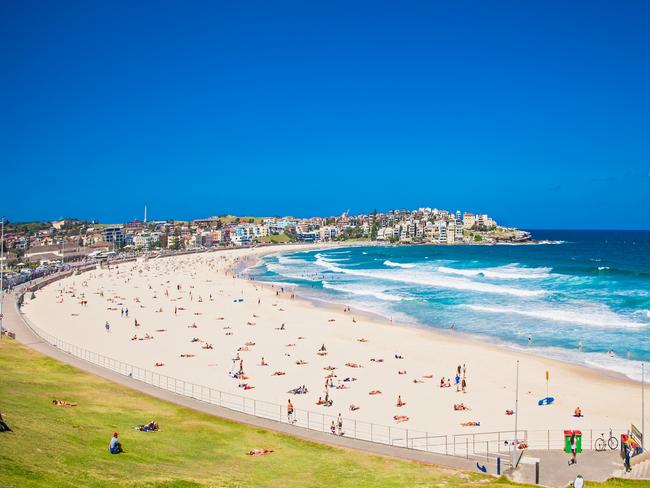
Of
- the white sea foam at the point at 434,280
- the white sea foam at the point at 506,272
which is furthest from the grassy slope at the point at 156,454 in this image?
the white sea foam at the point at 506,272

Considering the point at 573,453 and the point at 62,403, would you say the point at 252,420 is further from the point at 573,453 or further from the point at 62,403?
the point at 573,453

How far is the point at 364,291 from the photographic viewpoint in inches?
2341

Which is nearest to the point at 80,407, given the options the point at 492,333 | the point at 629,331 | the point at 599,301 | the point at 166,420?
the point at 166,420

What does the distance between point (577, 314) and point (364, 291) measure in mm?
23441

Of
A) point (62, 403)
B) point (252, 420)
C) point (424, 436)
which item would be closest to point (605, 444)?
point (424, 436)

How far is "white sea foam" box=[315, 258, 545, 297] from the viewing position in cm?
5550

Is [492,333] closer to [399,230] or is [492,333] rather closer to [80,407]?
[80,407]

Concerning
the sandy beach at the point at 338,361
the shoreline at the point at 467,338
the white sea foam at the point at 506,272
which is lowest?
the sandy beach at the point at 338,361

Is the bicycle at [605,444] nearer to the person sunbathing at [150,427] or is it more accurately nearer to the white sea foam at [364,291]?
the person sunbathing at [150,427]

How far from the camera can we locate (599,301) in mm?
47219

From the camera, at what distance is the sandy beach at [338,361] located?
21438 mm

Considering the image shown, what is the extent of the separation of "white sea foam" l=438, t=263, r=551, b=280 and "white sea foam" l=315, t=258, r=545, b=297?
4.62 meters

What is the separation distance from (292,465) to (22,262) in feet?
301

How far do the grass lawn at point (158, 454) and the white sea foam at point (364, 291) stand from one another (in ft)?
120
